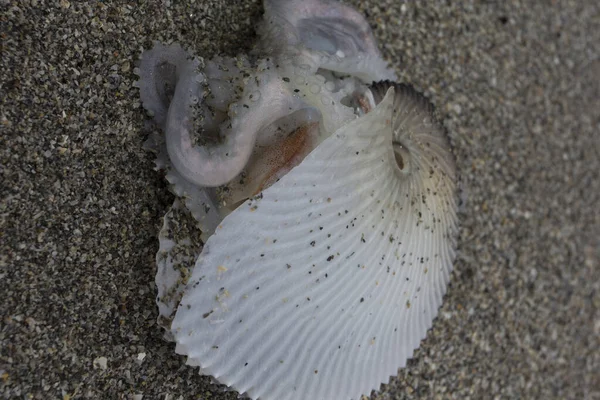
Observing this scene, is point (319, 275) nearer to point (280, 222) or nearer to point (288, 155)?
point (280, 222)

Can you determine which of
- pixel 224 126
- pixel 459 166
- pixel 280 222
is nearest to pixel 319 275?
pixel 280 222

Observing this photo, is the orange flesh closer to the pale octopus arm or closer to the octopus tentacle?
the octopus tentacle

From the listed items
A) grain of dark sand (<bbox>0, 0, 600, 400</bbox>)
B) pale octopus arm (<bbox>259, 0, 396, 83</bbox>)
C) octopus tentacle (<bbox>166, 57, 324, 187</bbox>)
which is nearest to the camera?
grain of dark sand (<bbox>0, 0, 600, 400</bbox>)

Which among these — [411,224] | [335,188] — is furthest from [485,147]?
[335,188]

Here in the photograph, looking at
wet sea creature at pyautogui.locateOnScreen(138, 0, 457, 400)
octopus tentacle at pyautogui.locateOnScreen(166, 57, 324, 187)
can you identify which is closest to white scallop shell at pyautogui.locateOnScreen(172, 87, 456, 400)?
wet sea creature at pyautogui.locateOnScreen(138, 0, 457, 400)

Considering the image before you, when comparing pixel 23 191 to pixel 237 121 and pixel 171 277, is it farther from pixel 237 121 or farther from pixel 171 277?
pixel 237 121

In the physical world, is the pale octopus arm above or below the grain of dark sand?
above

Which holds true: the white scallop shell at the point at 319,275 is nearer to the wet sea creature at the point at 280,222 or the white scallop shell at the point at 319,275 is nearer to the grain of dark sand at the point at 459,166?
the wet sea creature at the point at 280,222
